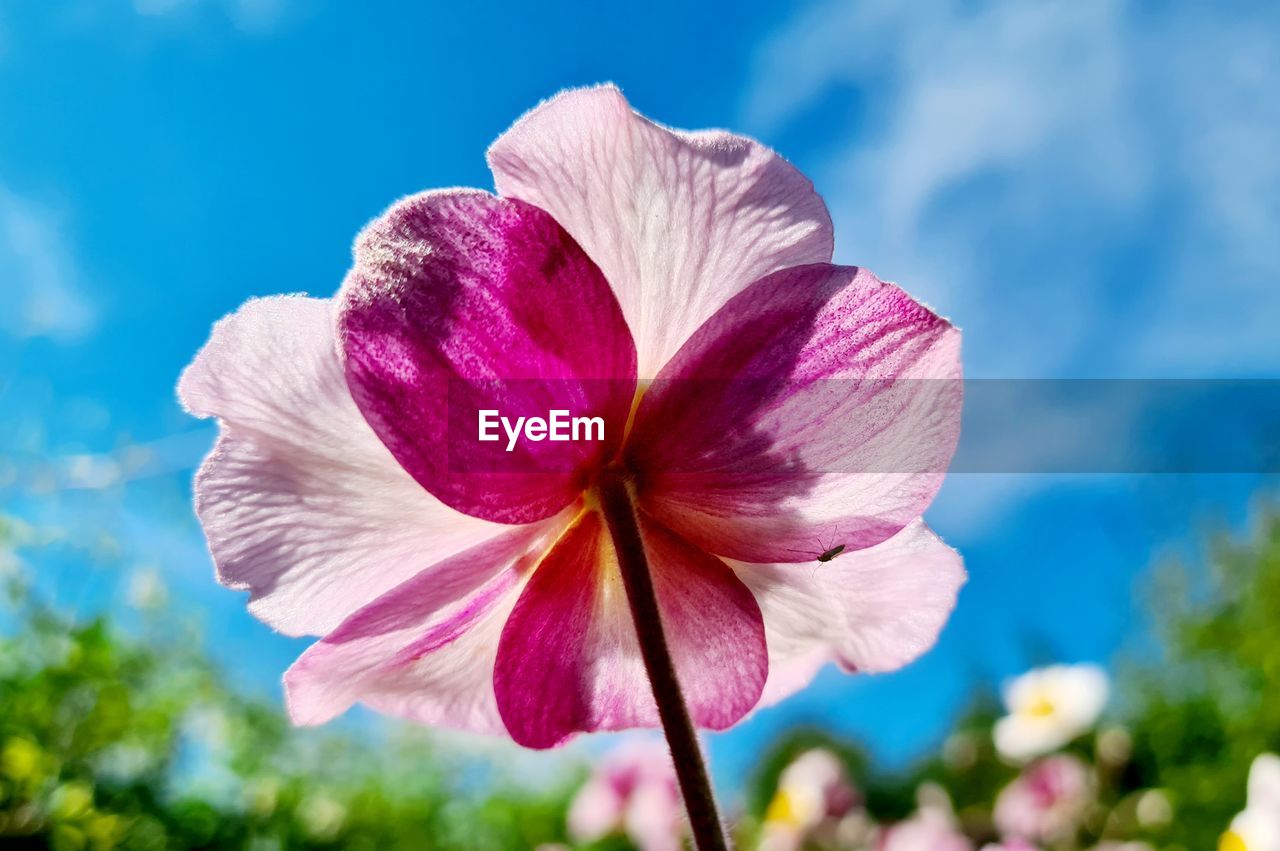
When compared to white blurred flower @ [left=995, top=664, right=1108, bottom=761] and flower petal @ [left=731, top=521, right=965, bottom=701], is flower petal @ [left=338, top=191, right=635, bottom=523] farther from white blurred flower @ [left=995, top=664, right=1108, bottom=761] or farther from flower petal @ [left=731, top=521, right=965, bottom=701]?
white blurred flower @ [left=995, top=664, right=1108, bottom=761]

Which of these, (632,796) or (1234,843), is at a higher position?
(632,796)

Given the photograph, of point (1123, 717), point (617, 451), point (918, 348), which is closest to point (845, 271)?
point (918, 348)

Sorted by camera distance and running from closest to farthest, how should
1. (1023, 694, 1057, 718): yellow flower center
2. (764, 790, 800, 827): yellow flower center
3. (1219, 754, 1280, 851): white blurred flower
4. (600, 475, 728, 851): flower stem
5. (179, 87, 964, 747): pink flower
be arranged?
(600, 475, 728, 851): flower stem → (179, 87, 964, 747): pink flower → (1219, 754, 1280, 851): white blurred flower → (764, 790, 800, 827): yellow flower center → (1023, 694, 1057, 718): yellow flower center

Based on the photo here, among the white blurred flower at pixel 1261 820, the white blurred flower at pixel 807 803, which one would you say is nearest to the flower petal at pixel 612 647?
the white blurred flower at pixel 1261 820

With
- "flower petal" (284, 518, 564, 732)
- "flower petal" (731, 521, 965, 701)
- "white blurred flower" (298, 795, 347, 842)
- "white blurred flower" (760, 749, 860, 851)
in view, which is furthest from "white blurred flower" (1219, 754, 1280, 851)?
"white blurred flower" (298, 795, 347, 842)

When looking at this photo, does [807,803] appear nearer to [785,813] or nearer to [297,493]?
[785,813]

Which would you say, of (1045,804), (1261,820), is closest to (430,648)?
(1261,820)

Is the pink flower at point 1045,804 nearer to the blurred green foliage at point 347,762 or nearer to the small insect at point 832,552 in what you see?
the blurred green foliage at point 347,762
